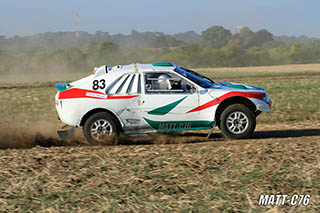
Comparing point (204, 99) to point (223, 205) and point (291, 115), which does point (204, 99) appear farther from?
point (291, 115)

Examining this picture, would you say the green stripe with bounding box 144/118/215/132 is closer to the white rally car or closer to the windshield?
the white rally car

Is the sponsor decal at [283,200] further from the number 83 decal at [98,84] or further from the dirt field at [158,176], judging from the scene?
the number 83 decal at [98,84]

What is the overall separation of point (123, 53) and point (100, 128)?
50.4 m

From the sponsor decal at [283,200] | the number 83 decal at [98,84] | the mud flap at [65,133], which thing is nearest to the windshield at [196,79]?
the number 83 decal at [98,84]

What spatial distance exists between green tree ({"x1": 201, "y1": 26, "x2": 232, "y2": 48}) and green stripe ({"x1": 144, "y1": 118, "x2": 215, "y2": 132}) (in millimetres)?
99192

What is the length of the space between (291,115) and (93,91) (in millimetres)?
6808

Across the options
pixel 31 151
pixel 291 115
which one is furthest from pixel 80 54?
pixel 31 151

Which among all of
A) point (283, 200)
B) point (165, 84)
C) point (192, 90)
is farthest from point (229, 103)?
point (283, 200)

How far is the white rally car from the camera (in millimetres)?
9172

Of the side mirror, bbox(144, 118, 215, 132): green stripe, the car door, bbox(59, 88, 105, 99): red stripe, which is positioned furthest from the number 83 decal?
the side mirror

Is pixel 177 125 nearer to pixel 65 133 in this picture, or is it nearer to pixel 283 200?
pixel 65 133

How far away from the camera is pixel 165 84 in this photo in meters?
9.29

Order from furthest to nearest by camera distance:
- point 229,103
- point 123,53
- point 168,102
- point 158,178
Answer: point 123,53 → point 229,103 → point 168,102 → point 158,178

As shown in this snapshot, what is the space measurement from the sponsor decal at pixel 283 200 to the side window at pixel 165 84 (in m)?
3.86
